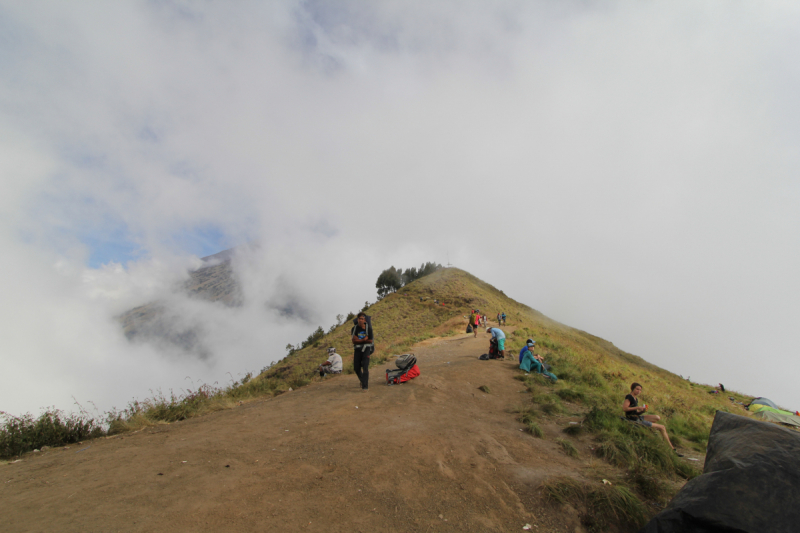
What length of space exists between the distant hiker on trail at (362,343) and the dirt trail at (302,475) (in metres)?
1.62

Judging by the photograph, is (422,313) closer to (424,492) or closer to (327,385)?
(327,385)

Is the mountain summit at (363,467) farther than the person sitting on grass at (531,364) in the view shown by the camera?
No

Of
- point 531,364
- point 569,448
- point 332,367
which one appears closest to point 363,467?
point 569,448

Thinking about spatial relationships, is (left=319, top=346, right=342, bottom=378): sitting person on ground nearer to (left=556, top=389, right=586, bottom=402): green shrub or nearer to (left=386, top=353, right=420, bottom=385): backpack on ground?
(left=386, top=353, right=420, bottom=385): backpack on ground

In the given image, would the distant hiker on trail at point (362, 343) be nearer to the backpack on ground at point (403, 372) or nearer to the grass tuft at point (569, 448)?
the backpack on ground at point (403, 372)

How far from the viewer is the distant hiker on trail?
916 centimetres

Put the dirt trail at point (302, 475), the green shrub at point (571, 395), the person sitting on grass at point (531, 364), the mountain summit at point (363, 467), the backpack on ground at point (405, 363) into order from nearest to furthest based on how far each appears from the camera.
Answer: the dirt trail at point (302, 475)
the mountain summit at point (363, 467)
the green shrub at point (571, 395)
the backpack on ground at point (405, 363)
the person sitting on grass at point (531, 364)

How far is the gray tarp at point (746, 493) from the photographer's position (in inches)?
116

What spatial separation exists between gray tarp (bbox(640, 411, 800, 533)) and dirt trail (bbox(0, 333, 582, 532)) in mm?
1159

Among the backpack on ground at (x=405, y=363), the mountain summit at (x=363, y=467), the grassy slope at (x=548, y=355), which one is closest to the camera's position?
the mountain summit at (x=363, y=467)

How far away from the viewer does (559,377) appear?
12664 mm

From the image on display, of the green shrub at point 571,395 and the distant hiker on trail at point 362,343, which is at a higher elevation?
the distant hiker on trail at point 362,343

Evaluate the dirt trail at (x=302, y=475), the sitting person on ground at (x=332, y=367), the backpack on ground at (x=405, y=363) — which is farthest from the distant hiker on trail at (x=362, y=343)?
the sitting person on ground at (x=332, y=367)

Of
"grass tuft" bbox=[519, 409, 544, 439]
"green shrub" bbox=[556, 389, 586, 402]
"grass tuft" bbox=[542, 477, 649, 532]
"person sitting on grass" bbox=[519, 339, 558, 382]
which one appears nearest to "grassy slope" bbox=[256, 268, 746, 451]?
"green shrub" bbox=[556, 389, 586, 402]
